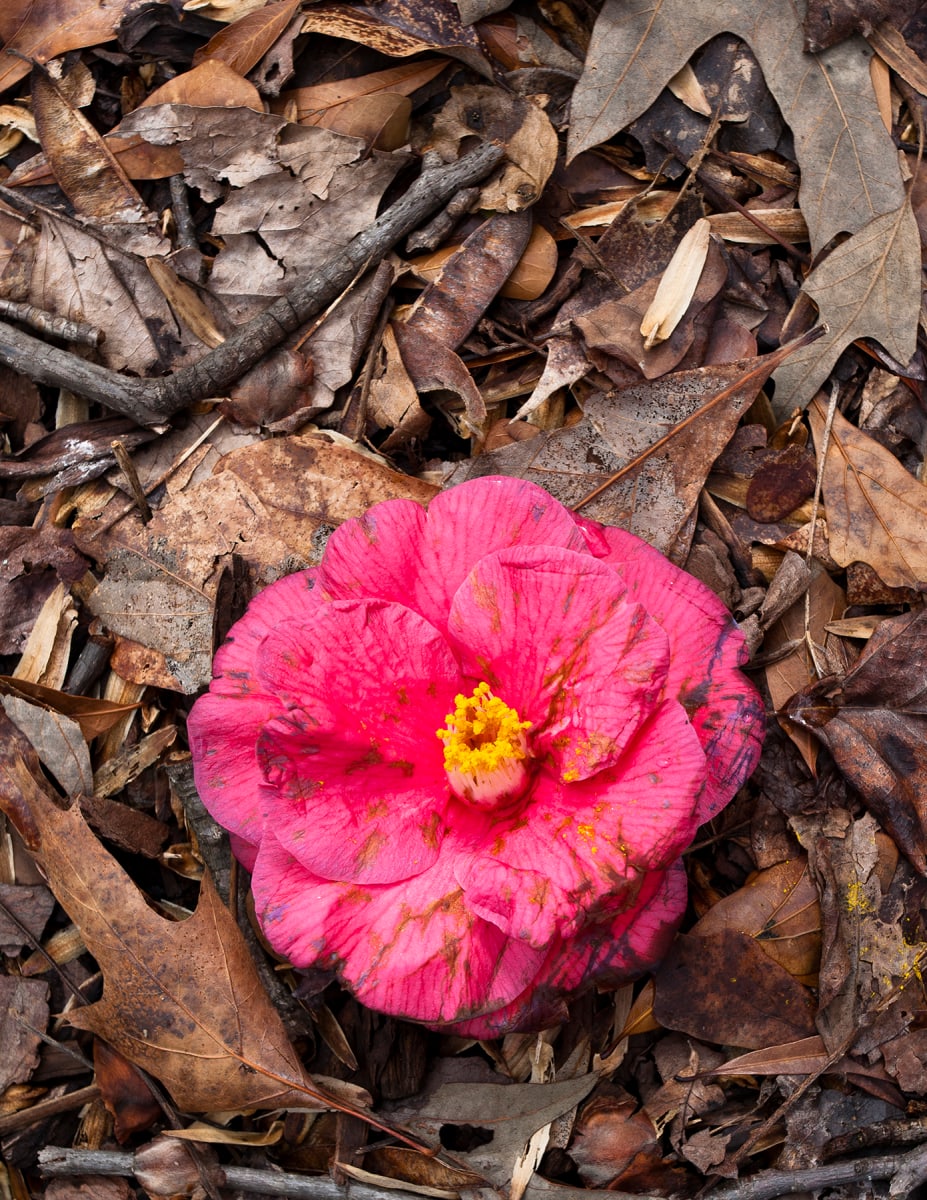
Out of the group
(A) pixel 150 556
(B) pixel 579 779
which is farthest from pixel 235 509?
(B) pixel 579 779

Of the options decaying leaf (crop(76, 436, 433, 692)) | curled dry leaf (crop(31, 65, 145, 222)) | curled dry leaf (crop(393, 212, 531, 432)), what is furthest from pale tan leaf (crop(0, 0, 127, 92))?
decaying leaf (crop(76, 436, 433, 692))

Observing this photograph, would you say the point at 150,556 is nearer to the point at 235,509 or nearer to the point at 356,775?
the point at 235,509

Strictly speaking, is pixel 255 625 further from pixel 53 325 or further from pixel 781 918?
pixel 781 918

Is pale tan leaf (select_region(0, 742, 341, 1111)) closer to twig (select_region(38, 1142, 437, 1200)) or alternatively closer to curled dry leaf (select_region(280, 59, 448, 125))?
twig (select_region(38, 1142, 437, 1200))

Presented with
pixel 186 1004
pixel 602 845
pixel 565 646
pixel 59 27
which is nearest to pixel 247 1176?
pixel 186 1004

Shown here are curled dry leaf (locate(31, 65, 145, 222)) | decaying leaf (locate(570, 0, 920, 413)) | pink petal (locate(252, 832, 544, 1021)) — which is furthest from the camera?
curled dry leaf (locate(31, 65, 145, 222))
